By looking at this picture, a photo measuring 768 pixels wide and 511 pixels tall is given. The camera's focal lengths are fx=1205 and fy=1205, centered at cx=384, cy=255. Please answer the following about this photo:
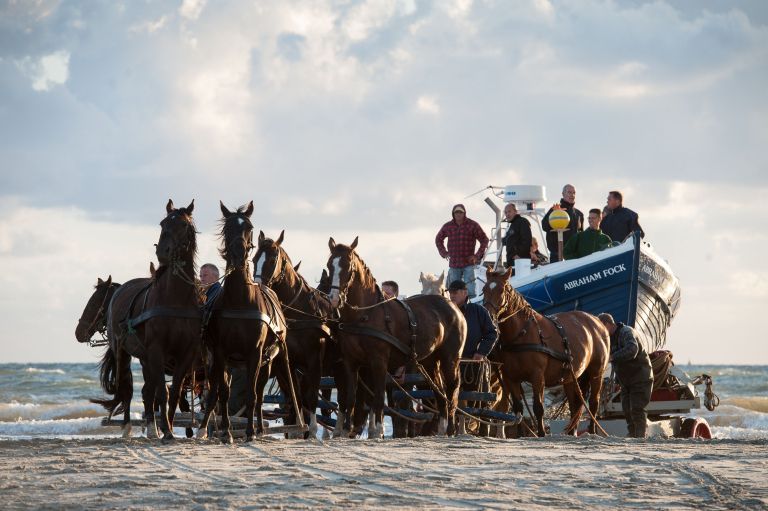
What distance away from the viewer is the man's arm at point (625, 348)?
16.3 meters

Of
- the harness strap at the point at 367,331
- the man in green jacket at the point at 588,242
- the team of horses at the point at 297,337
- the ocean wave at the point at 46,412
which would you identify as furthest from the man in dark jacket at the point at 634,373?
the ocean wave at the point at 46,412

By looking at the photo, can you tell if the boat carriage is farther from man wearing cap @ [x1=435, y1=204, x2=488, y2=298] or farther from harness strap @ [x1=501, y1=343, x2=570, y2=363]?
harness strap @ [x1=501, y1=343, x2=570, y2=363]

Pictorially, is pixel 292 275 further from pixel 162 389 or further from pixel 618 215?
pixel 618 215

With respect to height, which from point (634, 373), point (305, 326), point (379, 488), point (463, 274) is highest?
point (463, 274)

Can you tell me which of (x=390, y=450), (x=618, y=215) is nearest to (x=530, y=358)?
(x=390, y=450)

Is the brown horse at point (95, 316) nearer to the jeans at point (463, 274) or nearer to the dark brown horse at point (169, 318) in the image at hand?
the dark brown horse at point (169, 318)

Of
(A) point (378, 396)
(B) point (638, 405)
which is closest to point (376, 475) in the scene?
(A) point (378, 396)

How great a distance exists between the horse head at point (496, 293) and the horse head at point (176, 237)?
4.13m

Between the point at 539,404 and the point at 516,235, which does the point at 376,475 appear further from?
the point at 516,235

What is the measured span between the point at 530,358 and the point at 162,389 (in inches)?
194

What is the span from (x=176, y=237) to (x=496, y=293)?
443cm

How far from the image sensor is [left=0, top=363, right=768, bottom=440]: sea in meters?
27.7

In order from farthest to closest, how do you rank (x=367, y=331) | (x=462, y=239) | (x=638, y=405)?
(x=462, y=239)
(x=638, y=405)
(x=367, y=331)

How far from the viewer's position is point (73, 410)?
35.1 metres
